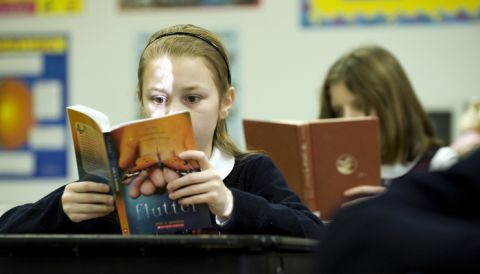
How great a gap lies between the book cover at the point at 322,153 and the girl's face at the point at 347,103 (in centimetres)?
29

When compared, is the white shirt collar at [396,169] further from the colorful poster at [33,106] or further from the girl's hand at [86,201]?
the colorful poster at [33,106]

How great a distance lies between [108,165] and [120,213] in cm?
9

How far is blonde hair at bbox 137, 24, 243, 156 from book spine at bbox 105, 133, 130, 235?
325mm

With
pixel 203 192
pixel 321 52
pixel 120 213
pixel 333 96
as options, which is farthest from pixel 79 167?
pixel 321 52

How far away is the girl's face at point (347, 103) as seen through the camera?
2572 mm

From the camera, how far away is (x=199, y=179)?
1248 millimetres

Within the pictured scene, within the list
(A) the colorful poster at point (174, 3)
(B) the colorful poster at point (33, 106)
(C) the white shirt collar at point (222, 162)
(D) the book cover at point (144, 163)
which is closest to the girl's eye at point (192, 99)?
(C) the white shirt collar at point (222, 162)

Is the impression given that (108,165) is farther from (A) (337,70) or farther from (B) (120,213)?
(A) (337,70)

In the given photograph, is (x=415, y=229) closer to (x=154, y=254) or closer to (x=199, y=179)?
(x=154, y=254)

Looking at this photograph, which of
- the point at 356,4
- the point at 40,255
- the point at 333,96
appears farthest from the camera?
the point at 356,4

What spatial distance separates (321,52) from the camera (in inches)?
158

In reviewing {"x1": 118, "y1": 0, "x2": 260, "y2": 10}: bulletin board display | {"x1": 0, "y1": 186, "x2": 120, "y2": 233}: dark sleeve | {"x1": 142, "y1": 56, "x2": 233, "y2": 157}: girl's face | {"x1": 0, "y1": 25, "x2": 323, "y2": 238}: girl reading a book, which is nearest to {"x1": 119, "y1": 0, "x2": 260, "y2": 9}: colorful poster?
{"x1": 118, "y1": 0, "x2": 260, "y2": 10}: bulletin board display

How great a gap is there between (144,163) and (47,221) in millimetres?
263

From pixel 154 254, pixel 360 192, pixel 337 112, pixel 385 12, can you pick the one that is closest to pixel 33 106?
pixel 385 12
